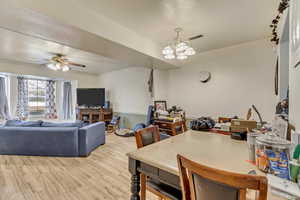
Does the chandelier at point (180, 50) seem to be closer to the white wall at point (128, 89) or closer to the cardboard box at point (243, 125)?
the cardboard box at point (243, 125)

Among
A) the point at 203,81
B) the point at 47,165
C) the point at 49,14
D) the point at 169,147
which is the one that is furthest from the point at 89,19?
the point at 203,81

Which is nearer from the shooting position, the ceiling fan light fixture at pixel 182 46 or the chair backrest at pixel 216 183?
the chair backrest at pixel 216 183

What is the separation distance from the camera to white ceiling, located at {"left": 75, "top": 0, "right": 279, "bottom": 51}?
1.92 metres

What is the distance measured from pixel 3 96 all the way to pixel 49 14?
4.79 metres

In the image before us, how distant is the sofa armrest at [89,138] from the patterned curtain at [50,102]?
3.43m

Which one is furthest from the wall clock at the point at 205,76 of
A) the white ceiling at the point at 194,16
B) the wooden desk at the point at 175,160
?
the wooden desk at the point at 175,160

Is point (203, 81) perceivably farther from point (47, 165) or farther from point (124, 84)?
point (47, 165)

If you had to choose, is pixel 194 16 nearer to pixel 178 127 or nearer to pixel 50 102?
pixel 178 127

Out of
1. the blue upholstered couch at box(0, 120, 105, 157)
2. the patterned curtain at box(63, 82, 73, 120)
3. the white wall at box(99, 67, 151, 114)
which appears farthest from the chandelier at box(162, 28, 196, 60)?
the patterned curtain at box(63, 82, 73, 120)

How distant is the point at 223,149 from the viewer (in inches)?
46.4

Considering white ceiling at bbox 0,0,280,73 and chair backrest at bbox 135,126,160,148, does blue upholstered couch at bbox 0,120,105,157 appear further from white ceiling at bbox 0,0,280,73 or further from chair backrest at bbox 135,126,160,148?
chair backrest at bbox 135,126,160,148

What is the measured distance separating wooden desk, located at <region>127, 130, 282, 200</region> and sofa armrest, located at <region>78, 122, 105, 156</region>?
2219 mm

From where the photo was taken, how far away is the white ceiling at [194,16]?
1916 mm

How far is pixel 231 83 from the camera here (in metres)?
3.46
